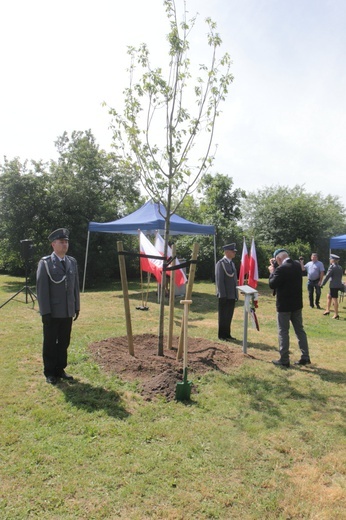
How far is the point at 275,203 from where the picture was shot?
35.1 metres

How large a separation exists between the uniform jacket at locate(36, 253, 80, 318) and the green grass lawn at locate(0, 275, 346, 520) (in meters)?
1.00

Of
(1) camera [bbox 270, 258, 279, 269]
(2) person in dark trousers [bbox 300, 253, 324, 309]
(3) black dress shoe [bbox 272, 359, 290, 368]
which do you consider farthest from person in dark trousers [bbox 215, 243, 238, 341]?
(2) person in dark trousers [bbox 300, 253, 324, 309]

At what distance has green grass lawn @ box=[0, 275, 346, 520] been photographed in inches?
110

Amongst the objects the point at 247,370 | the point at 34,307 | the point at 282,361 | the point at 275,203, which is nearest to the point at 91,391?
the point at 247,370

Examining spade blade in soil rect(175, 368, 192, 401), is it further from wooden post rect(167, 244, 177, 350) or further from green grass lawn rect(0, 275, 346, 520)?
wooden post rect(167, 244, 177, 350)

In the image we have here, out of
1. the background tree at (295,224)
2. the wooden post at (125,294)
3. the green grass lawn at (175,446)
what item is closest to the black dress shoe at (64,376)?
the green grass lawn at (175,446)


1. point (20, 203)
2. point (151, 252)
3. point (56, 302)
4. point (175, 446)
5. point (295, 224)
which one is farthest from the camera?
point (295, 224)

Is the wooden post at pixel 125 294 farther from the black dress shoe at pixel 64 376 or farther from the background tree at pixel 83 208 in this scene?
the background tree at pixel 83 208

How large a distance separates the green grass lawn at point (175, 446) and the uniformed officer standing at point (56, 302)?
0.31 meters

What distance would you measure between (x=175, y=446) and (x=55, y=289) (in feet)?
8.33

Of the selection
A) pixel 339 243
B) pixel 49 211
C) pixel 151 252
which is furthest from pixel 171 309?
pixel 49 211

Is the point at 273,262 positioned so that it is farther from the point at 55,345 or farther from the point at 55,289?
the point at 55,345

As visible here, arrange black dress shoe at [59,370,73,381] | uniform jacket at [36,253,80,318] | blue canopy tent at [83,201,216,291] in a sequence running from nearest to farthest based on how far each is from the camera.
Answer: uniform jacket at [36,253,80,318], black dress shoe at [59,370,73,381], blue canopy tent at [83,201,216,291]

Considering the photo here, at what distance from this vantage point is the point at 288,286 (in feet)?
19.9
